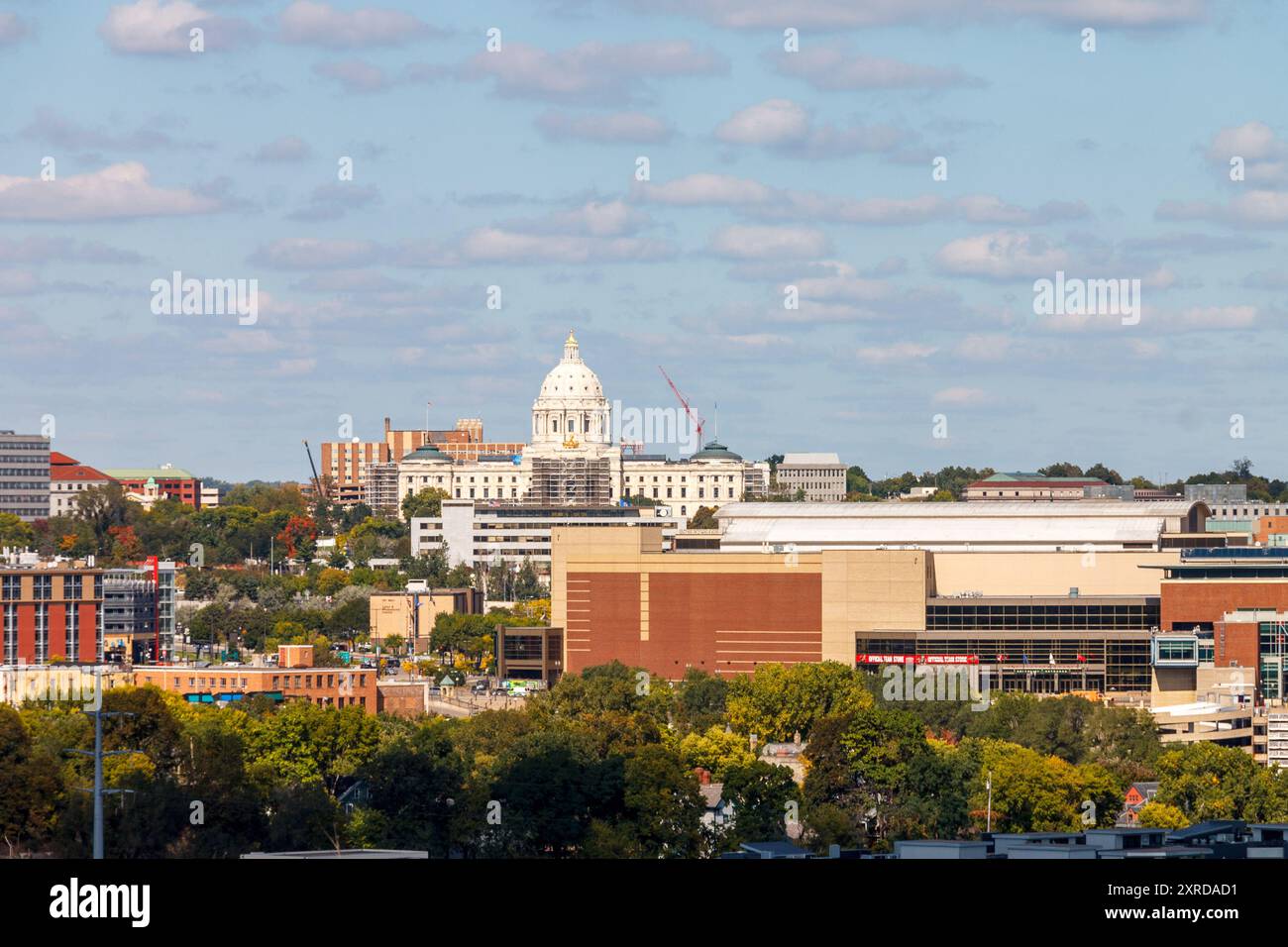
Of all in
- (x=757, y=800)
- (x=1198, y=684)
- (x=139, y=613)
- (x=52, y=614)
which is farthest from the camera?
(x=139, y=613)

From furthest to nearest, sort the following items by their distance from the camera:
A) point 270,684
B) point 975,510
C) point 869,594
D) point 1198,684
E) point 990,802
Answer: point 975,510 < point 869,594 < point 1198,684 < point 270,684 < point 990,802

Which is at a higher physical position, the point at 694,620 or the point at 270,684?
the point at 694,620

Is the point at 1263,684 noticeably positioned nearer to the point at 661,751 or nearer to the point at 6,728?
the point at 661,751

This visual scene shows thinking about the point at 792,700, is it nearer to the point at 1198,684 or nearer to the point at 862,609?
the point at 1198,684

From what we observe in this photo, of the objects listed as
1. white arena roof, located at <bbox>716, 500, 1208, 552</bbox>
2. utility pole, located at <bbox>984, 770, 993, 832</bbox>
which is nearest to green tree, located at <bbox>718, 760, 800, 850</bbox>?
utility pole, located at <bbox>984, 770, 993, 832</bbox>

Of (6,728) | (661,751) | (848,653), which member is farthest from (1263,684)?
(6,728)

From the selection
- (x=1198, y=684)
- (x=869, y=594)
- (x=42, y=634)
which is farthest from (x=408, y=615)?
(x=1198, y=684)
